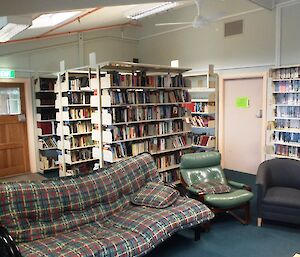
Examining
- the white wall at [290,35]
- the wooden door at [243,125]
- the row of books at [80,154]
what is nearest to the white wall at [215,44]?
the white wall at [290,35]

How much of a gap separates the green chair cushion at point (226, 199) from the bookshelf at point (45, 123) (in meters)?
4.16

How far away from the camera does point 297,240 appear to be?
130 inches

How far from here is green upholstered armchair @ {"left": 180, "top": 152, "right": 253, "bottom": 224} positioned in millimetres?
3592

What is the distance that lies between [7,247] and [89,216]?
3.19 feet

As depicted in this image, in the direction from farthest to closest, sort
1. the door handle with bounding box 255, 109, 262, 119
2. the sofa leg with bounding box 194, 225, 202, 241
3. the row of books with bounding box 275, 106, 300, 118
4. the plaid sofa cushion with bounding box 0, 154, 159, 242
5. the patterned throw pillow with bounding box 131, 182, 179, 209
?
the door handle with bounding box 255, 109, 262, 119 → the row of books with bounding box 275, 106, 300, 118 → the sofa leg with bounding box 194, 225, 202, 241 → the patterned throw pillow with bounding box 131, 182, 179, 209 → the plaid sofa cushion with bounding box 0, 154, 159, 242

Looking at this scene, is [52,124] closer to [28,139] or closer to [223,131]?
[28,139]

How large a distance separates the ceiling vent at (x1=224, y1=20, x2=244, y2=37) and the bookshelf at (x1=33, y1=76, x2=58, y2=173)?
13.2 feet

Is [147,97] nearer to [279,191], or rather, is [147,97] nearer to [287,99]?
[279,191]

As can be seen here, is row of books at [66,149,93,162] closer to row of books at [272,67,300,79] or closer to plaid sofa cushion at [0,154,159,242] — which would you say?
plaid sofa cushion at [0,154,159,242]

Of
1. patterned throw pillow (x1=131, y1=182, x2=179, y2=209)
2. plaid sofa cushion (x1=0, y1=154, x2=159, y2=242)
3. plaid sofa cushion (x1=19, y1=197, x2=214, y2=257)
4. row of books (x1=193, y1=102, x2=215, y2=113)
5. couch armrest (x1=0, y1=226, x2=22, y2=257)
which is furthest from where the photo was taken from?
row of books (x1=193, y1=102, x2=215, y2=113)

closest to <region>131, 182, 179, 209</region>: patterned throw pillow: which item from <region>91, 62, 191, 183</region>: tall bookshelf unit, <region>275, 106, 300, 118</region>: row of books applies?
<region>91, 62, 191, 183</region>: tall bookshelf unit

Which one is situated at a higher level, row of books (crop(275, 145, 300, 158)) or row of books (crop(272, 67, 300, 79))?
row of books (crop(272, 67, 300, 79))

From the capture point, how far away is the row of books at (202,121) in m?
6.46

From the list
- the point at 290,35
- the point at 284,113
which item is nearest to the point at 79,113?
the point at 284,113
